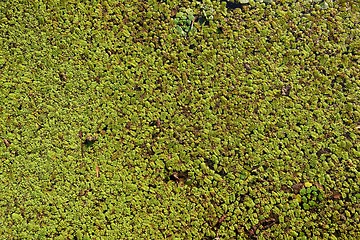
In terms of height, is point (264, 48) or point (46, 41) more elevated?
point (264, 48)

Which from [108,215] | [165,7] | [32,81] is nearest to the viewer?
[108,215]

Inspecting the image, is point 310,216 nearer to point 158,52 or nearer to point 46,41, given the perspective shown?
point 158,52

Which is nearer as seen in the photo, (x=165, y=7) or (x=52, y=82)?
(x=52, y=82)

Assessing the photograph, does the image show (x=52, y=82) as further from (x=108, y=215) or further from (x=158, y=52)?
(x=108, y=215)

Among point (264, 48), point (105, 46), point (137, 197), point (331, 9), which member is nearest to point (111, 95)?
point (105, 46)

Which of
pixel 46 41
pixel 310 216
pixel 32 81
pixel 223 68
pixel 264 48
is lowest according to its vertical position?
pixel 310 216

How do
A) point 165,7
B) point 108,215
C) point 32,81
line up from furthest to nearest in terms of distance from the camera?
point 165,7 → point 32,81 → point 108,215
